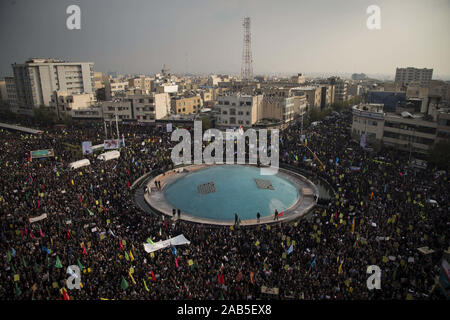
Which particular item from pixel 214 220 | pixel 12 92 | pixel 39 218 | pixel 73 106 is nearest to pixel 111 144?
pixel 39 218

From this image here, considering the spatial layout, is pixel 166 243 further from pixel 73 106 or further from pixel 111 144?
pixel 73 106

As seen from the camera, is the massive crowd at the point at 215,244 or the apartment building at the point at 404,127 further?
the apartment building at the point at 404,127

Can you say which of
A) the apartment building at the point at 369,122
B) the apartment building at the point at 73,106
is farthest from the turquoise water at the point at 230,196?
the apartment building at the point at 73,106

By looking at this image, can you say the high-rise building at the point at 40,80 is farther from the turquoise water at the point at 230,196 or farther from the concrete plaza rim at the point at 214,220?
the turquoise water at the point at 230,196

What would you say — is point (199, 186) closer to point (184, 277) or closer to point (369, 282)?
point (184, 277)

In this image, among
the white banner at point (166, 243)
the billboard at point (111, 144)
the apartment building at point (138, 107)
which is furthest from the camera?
the apartment building at point (138, 107)

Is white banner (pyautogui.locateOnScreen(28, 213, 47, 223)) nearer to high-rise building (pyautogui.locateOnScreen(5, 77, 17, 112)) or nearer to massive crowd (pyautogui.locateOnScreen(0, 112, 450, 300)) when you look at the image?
massive crowd (pyautogui.locateOnScreen(0, 112, 450, 300))
